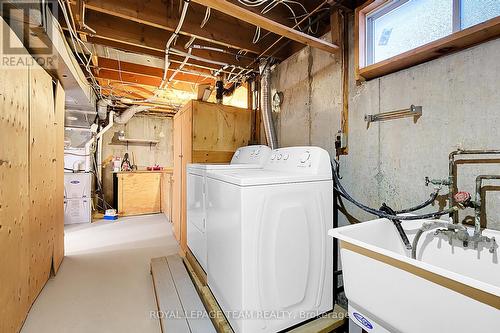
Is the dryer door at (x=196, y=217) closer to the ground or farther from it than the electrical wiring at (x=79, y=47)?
closer to the ground

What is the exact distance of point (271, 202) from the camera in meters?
1.26

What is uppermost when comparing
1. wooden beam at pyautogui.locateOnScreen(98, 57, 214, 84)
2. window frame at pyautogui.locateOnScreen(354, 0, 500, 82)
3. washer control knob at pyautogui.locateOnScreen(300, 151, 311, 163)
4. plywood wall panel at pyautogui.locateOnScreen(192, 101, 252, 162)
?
wooden beam at pyautogui.locateOnScreen(98, 57, 214, 84)

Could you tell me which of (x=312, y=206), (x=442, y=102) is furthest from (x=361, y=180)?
(x=442, y=102)

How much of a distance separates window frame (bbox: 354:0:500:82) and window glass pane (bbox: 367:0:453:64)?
0.02 meters

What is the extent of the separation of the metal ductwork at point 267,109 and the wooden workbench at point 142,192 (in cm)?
279

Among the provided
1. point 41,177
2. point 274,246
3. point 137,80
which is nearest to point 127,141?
point 137,80

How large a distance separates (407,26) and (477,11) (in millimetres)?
326

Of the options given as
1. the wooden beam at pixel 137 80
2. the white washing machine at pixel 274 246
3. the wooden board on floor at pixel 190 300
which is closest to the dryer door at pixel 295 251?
the white washing machine at pixel 274 246

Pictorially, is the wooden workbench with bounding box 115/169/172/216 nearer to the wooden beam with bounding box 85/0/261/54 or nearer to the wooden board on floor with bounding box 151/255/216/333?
the wooden board on floor with bounding box 151/255/216/333

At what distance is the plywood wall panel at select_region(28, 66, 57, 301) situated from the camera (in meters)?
1.87

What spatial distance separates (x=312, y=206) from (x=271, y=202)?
12.1 inches

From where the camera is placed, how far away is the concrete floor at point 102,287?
1680 millimetres

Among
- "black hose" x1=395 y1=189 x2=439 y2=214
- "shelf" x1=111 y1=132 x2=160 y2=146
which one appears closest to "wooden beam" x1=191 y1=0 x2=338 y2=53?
"black hose" x1=395 y1=189 x2=439 y2=214

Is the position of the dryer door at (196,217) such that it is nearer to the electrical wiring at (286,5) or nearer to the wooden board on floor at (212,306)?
the wooden board on floor at (212,306)
